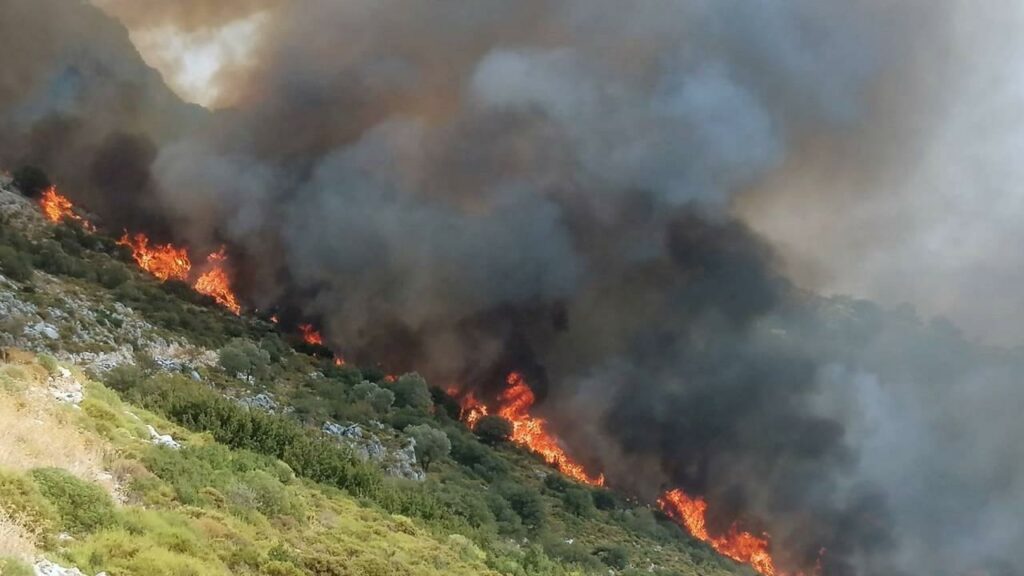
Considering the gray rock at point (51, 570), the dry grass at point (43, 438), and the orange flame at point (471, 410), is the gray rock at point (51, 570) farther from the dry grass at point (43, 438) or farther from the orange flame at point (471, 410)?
the orange flame at point (471, 410)

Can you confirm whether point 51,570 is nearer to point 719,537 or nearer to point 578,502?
point 578,502

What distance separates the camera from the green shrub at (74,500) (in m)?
15.9

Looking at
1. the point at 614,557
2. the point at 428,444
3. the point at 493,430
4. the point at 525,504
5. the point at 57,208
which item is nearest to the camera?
the point at 614,557

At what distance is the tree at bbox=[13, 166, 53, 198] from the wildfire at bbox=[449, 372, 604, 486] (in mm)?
53516

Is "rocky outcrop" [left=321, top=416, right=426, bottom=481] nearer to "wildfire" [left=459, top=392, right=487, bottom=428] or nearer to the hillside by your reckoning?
the hillside

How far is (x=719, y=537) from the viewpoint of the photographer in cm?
9169

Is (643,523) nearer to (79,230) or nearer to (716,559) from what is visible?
(716,559)

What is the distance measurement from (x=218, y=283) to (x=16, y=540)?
87.8 meters

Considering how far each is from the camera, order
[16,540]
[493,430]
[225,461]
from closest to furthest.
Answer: [16,540] → [225,461] → [493,430]

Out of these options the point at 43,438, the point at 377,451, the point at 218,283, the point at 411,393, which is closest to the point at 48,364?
the point at 43,438

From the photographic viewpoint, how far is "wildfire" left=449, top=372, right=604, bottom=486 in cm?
8888

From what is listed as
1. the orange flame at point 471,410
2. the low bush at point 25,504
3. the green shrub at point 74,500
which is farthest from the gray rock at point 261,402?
the orange flame at point 471,410

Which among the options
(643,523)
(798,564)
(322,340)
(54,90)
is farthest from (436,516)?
(54,90)

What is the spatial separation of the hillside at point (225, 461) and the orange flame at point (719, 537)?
1367 cm
